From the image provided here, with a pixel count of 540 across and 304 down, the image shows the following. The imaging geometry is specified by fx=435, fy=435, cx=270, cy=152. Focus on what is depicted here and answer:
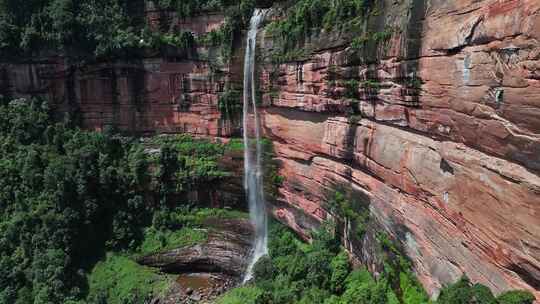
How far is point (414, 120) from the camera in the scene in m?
11.4

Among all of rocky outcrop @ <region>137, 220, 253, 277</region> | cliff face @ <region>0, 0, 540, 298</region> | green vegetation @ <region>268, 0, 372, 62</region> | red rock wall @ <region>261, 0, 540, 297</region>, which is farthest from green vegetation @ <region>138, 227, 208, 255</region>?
green vegetation @ <region>268, 0, 372, 62</region>

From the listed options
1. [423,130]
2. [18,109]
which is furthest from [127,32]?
[423,130]

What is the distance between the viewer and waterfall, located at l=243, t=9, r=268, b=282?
64.2 ft

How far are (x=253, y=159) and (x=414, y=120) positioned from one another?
1004 cm

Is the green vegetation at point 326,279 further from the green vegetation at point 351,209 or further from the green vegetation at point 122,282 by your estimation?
the green vegetation at point 122,282

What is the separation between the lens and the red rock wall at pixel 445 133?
7.69 m

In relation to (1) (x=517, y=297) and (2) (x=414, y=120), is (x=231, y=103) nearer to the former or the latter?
(2) (x=414, y=120)

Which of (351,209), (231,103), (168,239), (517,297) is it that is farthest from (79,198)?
(517,297)

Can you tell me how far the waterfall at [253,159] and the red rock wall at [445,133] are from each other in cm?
364

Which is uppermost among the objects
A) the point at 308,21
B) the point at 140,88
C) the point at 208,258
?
the point at 308,21

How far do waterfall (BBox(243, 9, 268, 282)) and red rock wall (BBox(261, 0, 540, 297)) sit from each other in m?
3.64

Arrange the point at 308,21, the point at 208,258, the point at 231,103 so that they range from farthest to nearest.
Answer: the point at 231,103 < the point at 208,258 < the point at 308,21

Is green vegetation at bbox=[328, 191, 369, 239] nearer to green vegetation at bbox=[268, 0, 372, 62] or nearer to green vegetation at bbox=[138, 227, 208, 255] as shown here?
green vegetation at bbox=[268, 0, 372, 62]

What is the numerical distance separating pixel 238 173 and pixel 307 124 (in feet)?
16.2
